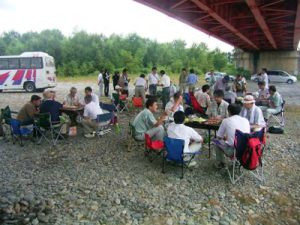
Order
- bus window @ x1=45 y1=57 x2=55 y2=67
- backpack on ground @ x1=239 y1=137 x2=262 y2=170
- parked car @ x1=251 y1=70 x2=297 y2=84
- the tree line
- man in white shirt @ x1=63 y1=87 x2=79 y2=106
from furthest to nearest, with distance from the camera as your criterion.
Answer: the tree line, parked car @ x1=251 y1=70 x2=297 y2=84, bus window @ x1=45 y1=57 x2=55 y2=67, man in white shirt @ x1=63 y1=87 x2=79 y2=106, backpack on ground @ x1=239 y1=137 x2=262 y2=170

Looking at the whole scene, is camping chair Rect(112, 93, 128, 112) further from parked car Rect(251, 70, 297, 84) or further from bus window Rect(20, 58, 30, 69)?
parked car Rect(251, 70, 297, 84)

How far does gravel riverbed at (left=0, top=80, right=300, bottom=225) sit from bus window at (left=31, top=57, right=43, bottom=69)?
1480 centimetres

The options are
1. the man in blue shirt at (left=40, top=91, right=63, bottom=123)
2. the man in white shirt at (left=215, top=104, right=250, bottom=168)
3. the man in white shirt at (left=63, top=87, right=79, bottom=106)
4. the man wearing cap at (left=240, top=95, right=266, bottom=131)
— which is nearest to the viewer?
the man in white shirt at (left=215, top=104, right=250, bottom=168)

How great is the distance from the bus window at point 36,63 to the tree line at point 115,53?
94.5 ft

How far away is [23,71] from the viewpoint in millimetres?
20344

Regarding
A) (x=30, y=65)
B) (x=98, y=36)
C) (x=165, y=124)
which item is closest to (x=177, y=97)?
(x=165, y=124)

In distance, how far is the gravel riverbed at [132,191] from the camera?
4.07 m

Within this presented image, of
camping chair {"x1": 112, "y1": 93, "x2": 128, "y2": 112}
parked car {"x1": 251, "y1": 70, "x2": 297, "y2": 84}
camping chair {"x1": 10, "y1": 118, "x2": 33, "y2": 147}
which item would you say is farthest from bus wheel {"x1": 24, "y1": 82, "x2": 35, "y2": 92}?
parked car {"x1": 251, "y1": 70, "x2": 297, "y2": 84}

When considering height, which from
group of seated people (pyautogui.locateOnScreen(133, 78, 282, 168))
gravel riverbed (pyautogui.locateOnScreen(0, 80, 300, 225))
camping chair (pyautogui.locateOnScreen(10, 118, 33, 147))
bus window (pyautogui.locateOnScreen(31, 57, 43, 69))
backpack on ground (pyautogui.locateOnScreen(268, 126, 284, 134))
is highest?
bus window (pyautogui.locateOnScreen(31, 57, 43, 69))

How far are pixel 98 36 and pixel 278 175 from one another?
2145 inches

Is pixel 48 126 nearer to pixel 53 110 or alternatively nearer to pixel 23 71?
pixel 53 110

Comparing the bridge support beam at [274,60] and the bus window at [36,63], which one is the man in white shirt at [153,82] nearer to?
the bus window at [36,63]

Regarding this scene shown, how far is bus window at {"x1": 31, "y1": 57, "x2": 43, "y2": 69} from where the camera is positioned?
20375 millimetres

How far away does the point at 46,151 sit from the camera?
668 cm
